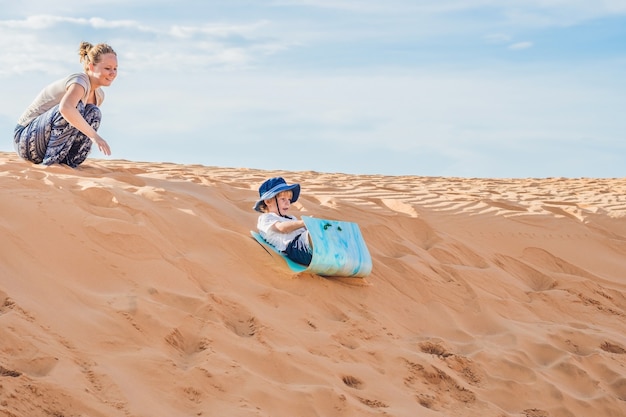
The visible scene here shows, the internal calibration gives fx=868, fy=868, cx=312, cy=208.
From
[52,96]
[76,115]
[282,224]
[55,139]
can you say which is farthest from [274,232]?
[52,96]

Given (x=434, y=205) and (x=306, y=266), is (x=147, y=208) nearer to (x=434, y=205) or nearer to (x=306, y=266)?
(x=306, y=266)

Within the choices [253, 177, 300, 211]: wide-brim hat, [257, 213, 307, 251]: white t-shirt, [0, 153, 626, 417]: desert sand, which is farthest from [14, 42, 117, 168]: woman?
[257, 213, 307, 251]: white t-shirt

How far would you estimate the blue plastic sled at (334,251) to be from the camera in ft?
18.5

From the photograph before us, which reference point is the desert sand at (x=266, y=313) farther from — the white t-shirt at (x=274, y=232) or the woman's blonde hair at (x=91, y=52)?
the woman's blonde hair at (x=91, y=52)

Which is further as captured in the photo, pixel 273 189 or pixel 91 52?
pixel 91 52

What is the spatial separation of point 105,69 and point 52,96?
690 mm

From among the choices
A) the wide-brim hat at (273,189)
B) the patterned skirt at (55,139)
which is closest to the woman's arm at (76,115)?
the patterned skirt at (55,139)

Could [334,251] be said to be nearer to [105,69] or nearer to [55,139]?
[105,69]

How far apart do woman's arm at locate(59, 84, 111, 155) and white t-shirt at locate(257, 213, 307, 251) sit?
1.22 m

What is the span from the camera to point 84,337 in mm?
4129

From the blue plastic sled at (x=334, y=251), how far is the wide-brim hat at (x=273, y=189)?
0.75 ft

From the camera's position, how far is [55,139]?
269 inches

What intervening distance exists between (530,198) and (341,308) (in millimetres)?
5481

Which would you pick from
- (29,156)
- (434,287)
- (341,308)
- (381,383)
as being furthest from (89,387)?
(29,156)
